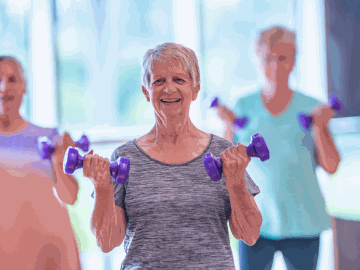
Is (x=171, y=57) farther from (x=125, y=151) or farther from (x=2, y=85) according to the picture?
(x=2, y=85)

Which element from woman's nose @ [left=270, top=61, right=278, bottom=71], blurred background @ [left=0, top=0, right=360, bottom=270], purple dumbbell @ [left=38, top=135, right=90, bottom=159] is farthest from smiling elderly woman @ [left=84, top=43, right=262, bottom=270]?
blurred background @ [left=0, top=0, right=360, bottom=270]

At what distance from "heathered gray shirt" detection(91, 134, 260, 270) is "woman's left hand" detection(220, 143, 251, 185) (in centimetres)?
9

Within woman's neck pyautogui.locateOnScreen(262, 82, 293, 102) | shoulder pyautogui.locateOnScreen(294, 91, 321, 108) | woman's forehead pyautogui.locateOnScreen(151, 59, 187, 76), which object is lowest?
shoulder pyautogui.locateOnScreen(294, 91, 321, 108)

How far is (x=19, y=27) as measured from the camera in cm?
243

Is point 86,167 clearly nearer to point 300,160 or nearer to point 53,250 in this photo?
point 53,250

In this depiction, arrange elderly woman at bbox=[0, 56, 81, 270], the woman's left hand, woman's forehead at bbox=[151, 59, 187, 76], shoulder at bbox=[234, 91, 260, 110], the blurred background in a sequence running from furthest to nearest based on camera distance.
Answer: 1. the blurred background
2. shoulder at bbox=[234, 91, 260, 110]
3. elderly woman at bbox=[0, 56, 81, 270]
4. woman's forehead at bbox=[151, 59, 187, 76]
5. the woman's left hand

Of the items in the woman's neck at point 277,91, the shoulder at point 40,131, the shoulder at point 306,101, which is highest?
the woman's neck at point 277,91

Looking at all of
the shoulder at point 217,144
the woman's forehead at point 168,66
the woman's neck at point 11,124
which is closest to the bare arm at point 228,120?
the shoulder at point 217,144

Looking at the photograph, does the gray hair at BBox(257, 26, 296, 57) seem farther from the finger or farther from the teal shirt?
the finger

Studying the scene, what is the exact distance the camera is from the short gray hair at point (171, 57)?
917 mm

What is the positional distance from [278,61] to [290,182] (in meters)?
0.55

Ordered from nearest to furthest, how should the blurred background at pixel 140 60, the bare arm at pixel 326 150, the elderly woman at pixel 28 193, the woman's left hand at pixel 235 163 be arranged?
the woman's left hand at pixel 235 163, the elderly woman at pixel 28 193, the bare arm at pixel 326 150, the blurred background at pixel 140 60

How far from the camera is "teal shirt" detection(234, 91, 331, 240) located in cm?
140

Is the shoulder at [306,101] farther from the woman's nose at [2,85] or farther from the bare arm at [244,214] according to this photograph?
the woman's nose at [2,85]
